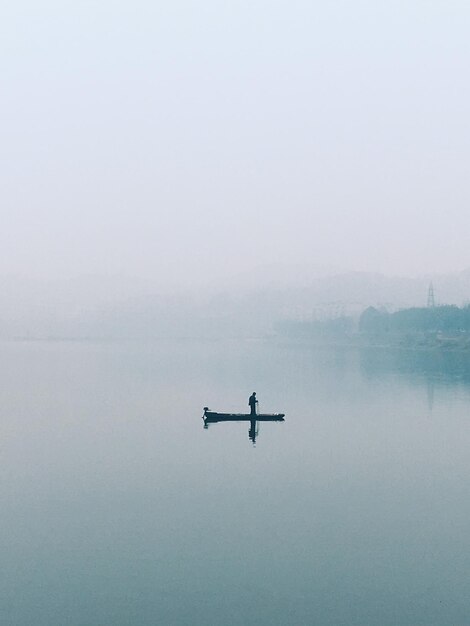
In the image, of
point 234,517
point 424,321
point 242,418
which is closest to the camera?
point 234,517

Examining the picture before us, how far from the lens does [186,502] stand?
87.8 ft

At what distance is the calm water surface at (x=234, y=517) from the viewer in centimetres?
1762

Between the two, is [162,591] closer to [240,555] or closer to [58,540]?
[240,555]

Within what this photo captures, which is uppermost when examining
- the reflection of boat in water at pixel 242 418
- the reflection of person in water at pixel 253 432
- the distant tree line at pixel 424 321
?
the distant tree line at pixel 424 321

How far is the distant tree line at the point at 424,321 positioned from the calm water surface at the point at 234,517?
107 meters

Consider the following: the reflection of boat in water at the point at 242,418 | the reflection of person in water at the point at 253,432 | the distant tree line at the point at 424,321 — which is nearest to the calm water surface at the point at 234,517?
the reflection of person in water at the point at 253,432

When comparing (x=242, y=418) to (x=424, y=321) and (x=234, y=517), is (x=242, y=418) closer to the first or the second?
(x=234, y=517)

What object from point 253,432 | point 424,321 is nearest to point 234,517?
point 253,432

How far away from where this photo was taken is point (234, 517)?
81.1ft

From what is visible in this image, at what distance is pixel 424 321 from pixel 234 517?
152347 mm

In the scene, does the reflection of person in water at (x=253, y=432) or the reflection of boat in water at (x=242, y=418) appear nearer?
the reflection of person in water at (x=253, y=432)

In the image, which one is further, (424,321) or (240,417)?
(424,321)

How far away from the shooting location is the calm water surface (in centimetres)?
1762

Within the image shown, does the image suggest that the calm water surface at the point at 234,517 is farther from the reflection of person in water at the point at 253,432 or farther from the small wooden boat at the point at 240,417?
the small wooden boat at the point at 240,417
